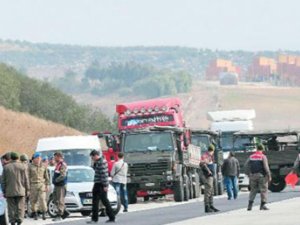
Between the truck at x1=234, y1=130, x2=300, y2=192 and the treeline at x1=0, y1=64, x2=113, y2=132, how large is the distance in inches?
2870

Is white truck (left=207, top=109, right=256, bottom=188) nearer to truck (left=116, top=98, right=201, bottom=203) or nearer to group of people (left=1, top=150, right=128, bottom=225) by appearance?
truck (left=116, top=98, right=201, bottom=203)

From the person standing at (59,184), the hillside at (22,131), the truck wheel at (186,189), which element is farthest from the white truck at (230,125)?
the hillside at (22,131)

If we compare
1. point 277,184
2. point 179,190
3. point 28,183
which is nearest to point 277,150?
point 277,184

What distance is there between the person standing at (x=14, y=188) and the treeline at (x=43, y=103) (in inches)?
3799

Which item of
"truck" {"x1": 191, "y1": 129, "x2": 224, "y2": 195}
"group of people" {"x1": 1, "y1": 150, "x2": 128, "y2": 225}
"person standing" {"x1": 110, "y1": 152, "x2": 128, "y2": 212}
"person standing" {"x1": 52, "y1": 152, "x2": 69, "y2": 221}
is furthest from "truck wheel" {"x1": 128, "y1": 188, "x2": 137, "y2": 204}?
"person standing" {"x1": 52, "y1": 152, "x2": 69, "y2": 221}

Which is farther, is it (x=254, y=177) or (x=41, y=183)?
(x=41, y=183)

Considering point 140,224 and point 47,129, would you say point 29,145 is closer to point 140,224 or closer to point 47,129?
point 47,129

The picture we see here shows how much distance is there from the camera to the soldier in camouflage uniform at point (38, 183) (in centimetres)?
3703

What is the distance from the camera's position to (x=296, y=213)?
33.4m

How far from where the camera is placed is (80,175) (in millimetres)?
40281

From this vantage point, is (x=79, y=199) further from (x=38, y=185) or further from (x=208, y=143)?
(x=208, y=143)

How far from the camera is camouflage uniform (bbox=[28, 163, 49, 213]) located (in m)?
37.0

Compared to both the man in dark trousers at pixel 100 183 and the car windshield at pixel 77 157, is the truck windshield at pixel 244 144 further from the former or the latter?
the man in dark trousers at pixel 100 183

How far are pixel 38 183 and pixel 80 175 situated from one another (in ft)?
10.8
